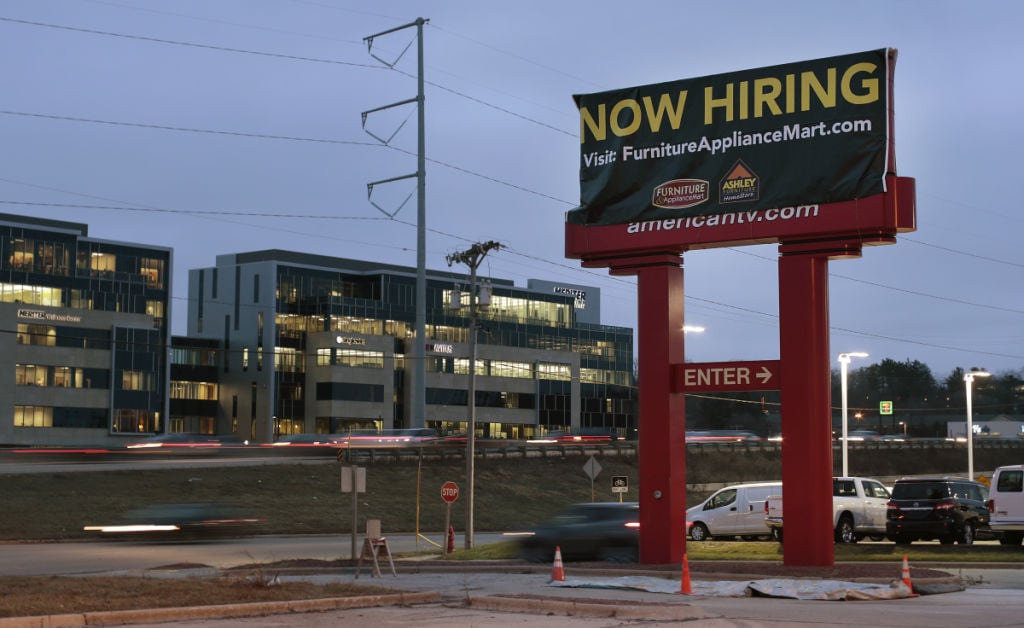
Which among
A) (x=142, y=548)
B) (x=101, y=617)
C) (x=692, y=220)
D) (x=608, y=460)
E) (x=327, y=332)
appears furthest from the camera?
(x=327, y=332)

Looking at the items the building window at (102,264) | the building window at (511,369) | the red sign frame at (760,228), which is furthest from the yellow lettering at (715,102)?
the building window at (511,369)

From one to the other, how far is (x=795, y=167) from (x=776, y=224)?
1.25 m

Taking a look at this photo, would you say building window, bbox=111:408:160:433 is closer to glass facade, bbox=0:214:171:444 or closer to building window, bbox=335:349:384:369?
glass facade, bbox=0:214:171:444

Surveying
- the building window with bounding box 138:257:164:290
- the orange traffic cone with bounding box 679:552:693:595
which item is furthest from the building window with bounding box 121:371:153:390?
the orange traffic cone with bounding box 679:552:693:595

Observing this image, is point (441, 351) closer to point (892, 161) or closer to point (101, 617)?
point (892, 161)

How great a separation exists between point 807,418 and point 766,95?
6876 millimetres

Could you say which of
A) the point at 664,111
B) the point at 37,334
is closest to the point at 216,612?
the point at 664,111

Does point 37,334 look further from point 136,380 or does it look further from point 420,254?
point 420,254

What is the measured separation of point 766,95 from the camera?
83.9ft

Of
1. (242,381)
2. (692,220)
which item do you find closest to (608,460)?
(242,381)

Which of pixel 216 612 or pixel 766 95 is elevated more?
pixel 766 95

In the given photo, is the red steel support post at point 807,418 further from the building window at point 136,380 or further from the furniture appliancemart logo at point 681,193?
the building window at point 136,380

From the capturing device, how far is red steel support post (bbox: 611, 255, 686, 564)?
25.7 metres

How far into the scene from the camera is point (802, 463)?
961 inches
